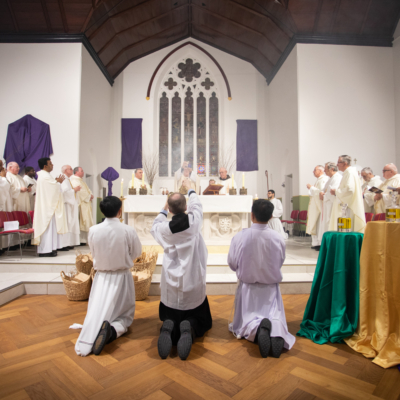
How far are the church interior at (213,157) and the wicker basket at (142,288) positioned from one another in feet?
0.37

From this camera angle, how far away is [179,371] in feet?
6.69

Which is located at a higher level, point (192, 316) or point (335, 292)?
point (335, 292)

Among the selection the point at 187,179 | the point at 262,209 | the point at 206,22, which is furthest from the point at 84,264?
the point at 206,22

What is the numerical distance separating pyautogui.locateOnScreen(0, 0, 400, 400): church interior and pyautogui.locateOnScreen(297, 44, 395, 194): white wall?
39 mm

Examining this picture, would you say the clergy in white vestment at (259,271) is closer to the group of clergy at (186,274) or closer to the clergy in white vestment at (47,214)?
the group of clergy at (186,274)

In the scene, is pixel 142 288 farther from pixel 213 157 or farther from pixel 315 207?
pixel 213 157

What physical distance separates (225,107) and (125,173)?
4.53 metres

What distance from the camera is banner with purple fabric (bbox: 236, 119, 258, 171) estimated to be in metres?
11.2

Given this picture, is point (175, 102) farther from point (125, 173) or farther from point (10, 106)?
point (10, 106)

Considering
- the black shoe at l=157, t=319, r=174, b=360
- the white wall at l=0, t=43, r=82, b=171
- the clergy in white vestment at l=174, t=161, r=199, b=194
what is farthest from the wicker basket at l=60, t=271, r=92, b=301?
the white wall at l=0, t=43, r=82, b=171

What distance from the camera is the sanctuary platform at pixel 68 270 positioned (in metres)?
3.86

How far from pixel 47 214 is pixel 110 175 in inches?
208

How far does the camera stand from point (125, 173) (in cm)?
1106

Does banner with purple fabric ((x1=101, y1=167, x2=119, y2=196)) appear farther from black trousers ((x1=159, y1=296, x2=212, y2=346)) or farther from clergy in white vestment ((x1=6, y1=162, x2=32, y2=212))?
black trousers ((x1=159, y1=296, x2=212, y2=346))
